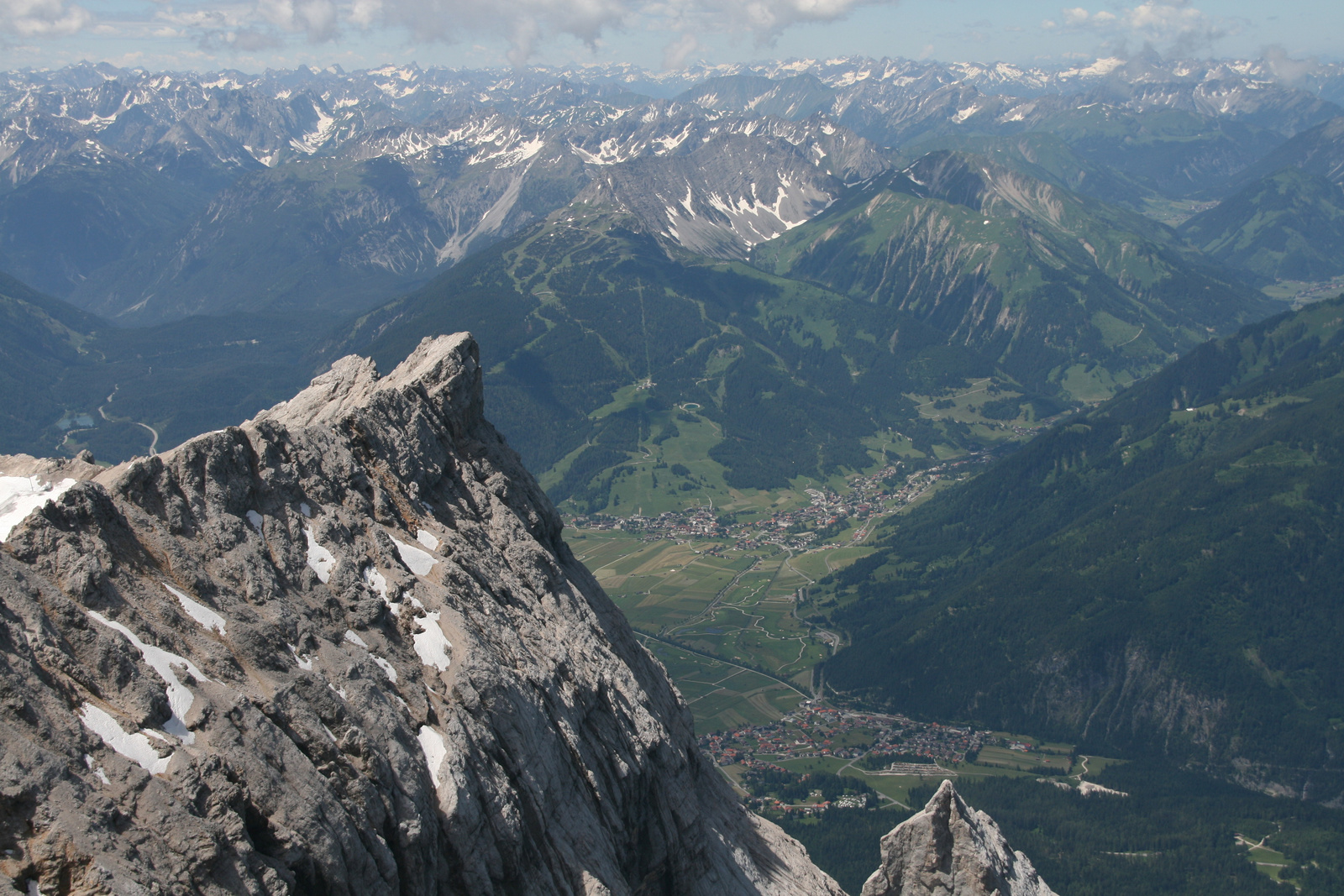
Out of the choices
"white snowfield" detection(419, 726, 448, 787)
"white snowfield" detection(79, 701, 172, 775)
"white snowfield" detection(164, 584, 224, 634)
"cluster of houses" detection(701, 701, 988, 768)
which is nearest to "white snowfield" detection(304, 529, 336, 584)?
"white snowfield" detection(164, 584, 224, 634)

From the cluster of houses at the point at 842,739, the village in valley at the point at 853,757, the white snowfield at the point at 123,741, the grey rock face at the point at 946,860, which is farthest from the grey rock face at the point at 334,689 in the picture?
the cluster of houses at the point at 842,739

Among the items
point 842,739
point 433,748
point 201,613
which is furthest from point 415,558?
point 842,739

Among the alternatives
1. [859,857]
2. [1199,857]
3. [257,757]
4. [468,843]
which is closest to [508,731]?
[468,843]

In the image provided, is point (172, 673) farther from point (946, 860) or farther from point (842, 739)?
point (842, 739)

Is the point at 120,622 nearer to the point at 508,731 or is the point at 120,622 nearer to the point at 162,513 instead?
the point at 162,513

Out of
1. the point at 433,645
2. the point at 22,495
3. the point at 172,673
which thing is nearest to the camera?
the point at 172,673

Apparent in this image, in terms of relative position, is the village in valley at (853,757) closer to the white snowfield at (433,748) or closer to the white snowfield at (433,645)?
the white snowfield at (433,645)
